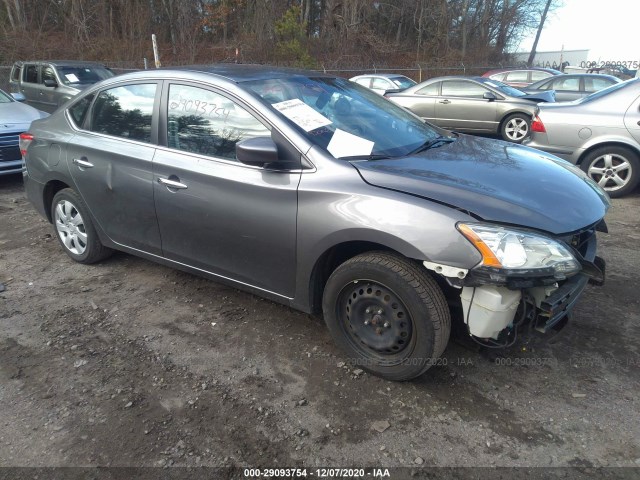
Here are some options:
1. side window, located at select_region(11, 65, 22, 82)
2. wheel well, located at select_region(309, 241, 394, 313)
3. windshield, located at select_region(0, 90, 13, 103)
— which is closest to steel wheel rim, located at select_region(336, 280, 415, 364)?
wheel well, located at select_region(309, 241, 394, 313)

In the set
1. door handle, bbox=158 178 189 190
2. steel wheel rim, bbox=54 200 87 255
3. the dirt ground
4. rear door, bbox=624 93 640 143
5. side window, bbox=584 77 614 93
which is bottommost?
the dirt ground

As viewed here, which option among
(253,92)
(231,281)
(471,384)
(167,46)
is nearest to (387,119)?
(253,92)

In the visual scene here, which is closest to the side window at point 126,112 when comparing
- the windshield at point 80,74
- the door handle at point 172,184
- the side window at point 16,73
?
the door handle at point 172,184

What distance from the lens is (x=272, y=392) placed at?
8.63 feet

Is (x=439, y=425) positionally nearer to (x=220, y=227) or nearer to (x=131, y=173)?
(x=220, y=227)

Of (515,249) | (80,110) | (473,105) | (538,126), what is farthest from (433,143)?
(473,105)

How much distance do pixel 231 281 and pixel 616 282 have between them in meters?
3.02

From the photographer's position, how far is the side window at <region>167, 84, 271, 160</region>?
116 inches

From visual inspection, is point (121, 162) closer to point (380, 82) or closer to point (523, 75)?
point (380, 82)

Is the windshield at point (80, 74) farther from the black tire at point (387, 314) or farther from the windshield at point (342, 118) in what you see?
the black tire at point (387, 314)

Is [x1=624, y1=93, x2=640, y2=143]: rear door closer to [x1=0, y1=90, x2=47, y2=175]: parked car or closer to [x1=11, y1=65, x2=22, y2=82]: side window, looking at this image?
[x1=0, y1=90, x2=47, y2=175]: parked car

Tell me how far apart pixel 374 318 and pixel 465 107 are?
895 centimetres

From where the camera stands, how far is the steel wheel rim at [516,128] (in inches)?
384

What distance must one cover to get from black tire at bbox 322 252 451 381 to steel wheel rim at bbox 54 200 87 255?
2.54m
